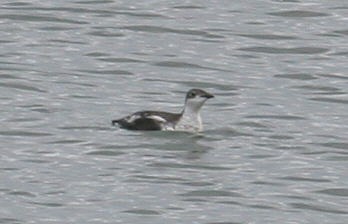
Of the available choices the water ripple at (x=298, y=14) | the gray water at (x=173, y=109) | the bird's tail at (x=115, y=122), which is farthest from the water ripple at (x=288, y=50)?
the bird's tail at (x=115, y=122)

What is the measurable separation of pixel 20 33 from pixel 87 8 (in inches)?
112

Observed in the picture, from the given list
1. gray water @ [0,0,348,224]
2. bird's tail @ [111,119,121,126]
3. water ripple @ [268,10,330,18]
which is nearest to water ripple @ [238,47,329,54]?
gray water @ [0,0,348,224]

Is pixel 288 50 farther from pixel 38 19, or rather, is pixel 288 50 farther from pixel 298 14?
pixel 38 19

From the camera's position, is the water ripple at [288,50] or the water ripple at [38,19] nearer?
the water ripple at [288,50]

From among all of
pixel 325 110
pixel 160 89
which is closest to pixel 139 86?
pixel 160 89

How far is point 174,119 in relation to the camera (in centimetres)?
2666

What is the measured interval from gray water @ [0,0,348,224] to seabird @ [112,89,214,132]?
0.14 m

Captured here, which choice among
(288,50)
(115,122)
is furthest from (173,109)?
(288,50)

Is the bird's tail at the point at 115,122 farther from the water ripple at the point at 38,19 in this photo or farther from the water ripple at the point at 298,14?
the water ripple at the point at 298,14

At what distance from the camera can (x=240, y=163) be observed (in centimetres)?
2470

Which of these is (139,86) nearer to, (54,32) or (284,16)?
(54,32)

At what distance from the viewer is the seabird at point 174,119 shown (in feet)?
86.6

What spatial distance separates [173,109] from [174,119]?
171cm

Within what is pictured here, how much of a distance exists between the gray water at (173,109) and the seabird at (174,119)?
0.14 meters
